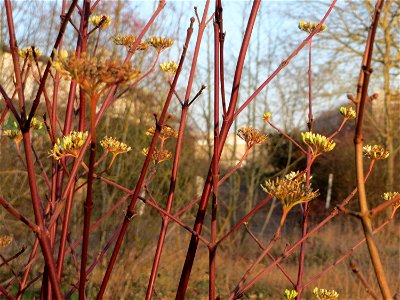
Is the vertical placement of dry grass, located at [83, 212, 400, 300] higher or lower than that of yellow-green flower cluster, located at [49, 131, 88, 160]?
lower

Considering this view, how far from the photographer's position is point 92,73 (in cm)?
56

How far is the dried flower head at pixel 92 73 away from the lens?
0.56 m

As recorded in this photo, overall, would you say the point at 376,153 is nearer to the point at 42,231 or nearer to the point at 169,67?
the point at 169,67

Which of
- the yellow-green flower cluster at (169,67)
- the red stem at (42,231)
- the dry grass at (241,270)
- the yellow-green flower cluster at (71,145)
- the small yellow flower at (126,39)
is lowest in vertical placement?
the dry grass at (241,270)

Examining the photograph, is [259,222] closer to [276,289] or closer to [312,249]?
[312,249]

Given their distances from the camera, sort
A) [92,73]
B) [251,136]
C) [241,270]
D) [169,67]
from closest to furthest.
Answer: [92,73]
[251,136]
[169,67]
[241,270]

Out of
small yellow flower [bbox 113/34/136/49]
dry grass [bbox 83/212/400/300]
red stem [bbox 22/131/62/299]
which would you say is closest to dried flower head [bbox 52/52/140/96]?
red stem [bbox 22/131/62/299]

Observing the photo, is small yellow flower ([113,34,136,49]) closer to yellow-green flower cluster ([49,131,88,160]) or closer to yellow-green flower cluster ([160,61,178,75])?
yellow-green flower cluster ([160,61,178,75])

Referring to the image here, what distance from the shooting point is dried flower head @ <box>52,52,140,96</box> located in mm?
555

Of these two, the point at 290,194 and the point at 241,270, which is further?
the point at 241,270

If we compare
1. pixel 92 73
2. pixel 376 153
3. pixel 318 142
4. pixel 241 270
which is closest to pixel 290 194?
pixel 318 142

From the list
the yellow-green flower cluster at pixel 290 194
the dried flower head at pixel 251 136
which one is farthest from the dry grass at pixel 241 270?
the yellow-green flower cluster at pixel 290 194

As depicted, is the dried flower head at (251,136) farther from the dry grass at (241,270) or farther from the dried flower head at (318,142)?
the dry grass at (241,270)

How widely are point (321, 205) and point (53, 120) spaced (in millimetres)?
10582
